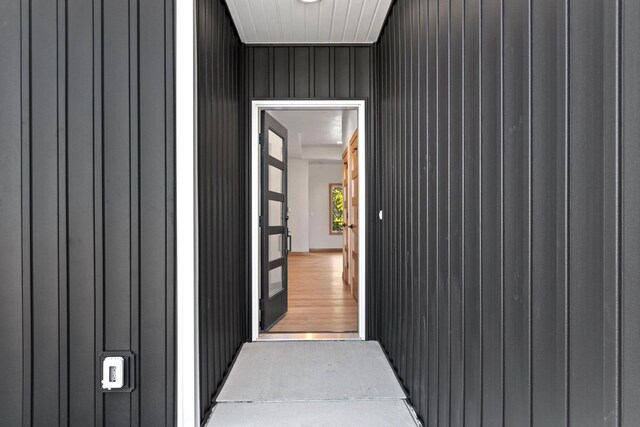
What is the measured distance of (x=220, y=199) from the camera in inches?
106

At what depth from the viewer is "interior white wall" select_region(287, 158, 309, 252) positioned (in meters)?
11.3

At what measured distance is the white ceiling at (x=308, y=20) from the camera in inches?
112

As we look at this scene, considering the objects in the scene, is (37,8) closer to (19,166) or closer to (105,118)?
(105,118)

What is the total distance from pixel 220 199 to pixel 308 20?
1.51 meters

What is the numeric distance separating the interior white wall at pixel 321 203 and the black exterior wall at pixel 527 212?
33.3 ft

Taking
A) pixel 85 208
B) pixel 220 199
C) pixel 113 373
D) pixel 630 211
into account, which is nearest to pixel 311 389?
pixel 113 373

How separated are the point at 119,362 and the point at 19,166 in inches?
40.6

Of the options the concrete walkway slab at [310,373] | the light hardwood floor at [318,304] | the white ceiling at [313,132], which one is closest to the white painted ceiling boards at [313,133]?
the white ceiling at [313,132]

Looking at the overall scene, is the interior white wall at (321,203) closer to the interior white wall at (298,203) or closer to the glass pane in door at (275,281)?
the interior white wall at (298,203)

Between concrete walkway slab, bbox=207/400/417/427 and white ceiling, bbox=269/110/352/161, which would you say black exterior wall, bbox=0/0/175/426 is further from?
white ceiling, bbox=269/110/352/161

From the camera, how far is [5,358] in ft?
6.42

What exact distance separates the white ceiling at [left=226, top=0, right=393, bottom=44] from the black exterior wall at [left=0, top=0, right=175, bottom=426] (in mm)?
1083

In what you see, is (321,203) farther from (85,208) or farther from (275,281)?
(85,208)

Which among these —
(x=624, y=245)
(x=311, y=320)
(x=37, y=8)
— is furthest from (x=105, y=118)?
(x=311, y=320)
